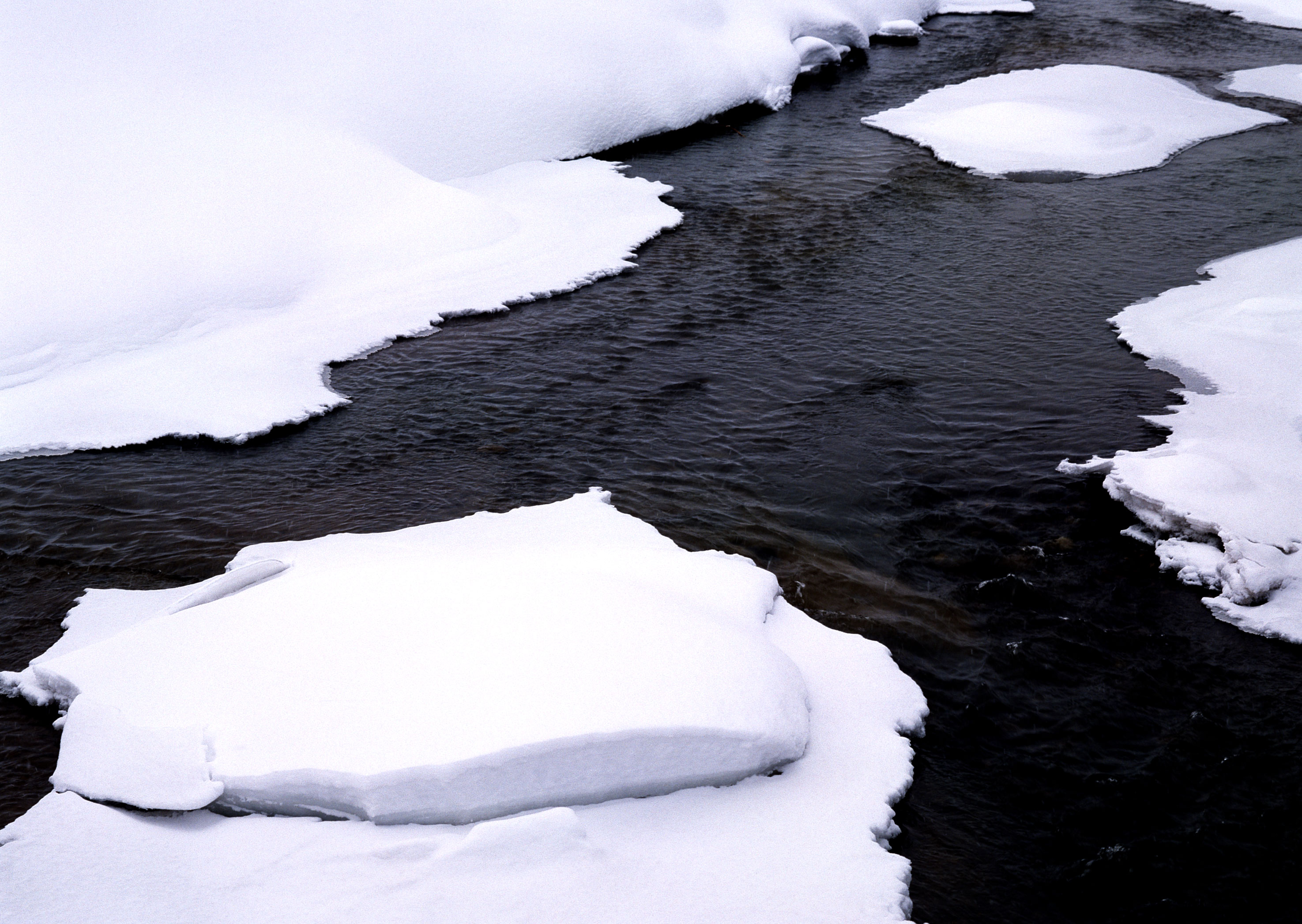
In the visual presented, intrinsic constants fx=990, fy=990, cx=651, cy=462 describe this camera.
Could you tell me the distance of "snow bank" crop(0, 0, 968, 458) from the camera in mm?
9703

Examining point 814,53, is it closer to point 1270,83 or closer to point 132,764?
point 1270,83

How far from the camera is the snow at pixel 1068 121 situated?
1514cm

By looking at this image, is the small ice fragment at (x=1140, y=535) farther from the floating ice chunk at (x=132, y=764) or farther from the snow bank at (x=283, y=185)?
the snow bank at (x=283, y=185)

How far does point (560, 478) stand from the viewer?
8.11 m

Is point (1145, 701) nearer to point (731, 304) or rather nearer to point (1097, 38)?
point (731, 304)

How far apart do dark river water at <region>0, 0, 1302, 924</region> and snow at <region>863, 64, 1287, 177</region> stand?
0.74m

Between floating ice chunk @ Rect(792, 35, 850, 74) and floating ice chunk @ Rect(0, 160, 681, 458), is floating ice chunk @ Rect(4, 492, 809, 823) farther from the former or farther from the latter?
floating ice chunk @ Rect(792, 35, 850, 74)

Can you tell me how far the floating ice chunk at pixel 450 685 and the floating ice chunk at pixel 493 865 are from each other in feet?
0.52

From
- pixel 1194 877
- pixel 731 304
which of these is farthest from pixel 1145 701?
pixel 731 304

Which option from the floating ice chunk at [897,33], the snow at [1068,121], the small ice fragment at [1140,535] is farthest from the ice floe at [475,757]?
the floating ice chunk at [897,33]

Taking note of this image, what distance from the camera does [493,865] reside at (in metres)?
4.28

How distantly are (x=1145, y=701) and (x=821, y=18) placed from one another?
17770 mm

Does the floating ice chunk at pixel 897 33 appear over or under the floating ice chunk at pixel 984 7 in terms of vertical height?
under

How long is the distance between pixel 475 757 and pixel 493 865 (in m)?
0.48
